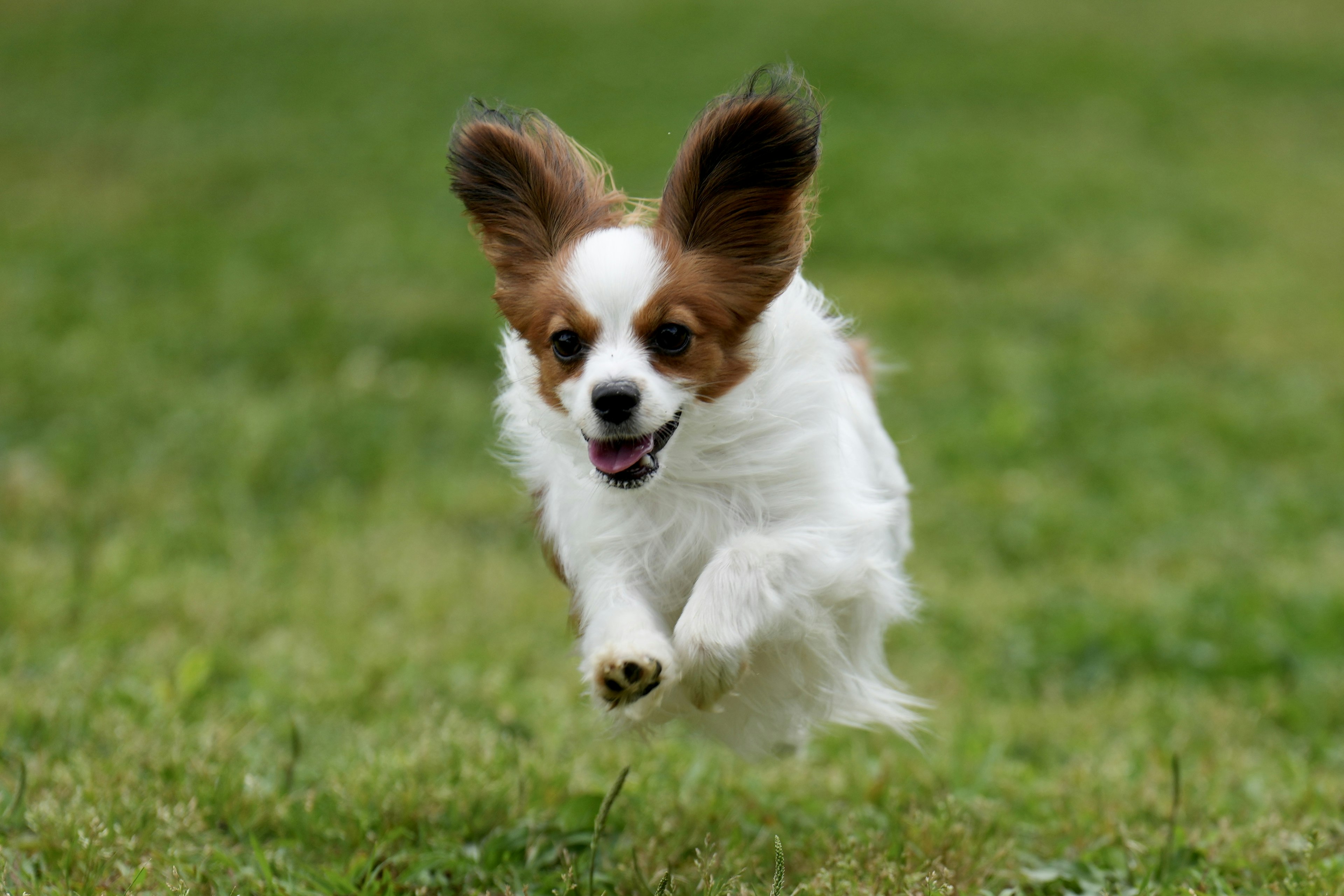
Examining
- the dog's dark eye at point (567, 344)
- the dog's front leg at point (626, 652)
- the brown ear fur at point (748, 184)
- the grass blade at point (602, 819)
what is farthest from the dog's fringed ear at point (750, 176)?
the grass blade at point (602, 819)

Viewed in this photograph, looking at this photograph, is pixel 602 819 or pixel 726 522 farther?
pixel 726 522

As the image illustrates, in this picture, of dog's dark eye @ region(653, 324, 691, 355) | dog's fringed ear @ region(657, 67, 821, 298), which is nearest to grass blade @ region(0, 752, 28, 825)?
dog's dark eye @ region(653, 324, 691, 355)

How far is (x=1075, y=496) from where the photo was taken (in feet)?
27.7

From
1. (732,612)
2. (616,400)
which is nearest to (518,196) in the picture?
(616,400)

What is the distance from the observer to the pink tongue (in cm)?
329

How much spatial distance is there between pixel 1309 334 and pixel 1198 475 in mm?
3800

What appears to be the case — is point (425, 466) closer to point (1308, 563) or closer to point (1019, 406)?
point (1019, 406)

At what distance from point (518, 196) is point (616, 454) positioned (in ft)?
2.65

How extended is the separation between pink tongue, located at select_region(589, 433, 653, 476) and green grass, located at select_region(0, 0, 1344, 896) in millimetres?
1141

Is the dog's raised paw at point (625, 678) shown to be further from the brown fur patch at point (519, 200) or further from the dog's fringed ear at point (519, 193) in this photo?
the dog's fringed ear at point (519, 193)

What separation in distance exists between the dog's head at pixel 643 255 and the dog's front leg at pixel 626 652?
13.9 inches

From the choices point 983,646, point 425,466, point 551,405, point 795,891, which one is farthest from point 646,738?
point 425,466

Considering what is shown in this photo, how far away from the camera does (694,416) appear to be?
3.49m

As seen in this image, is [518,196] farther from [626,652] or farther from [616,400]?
[626,652]
